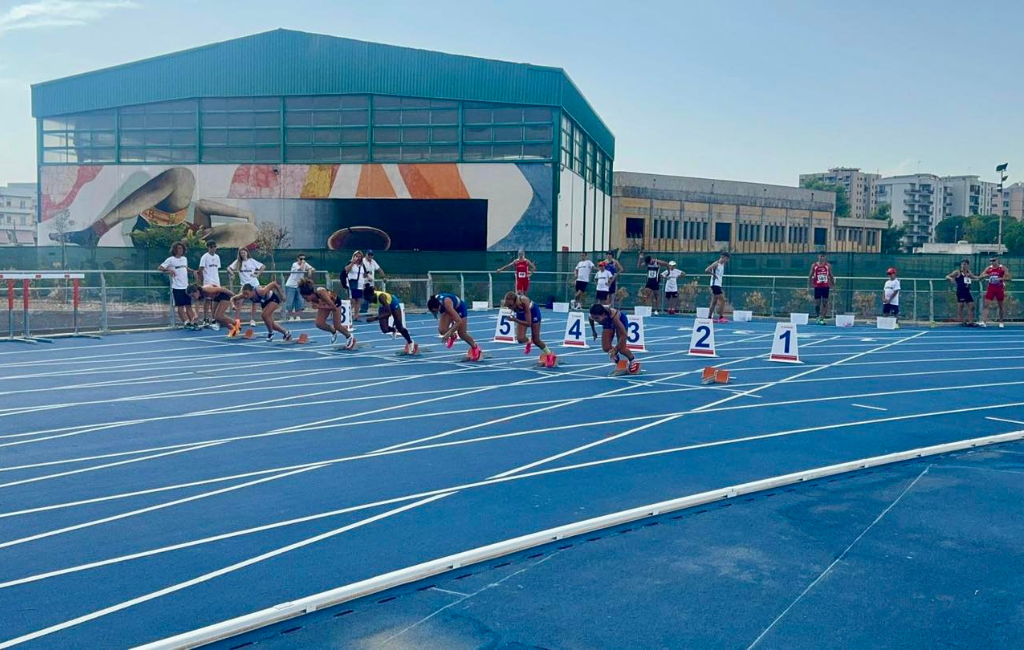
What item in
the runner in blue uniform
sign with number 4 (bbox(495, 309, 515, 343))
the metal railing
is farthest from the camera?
the metal railing

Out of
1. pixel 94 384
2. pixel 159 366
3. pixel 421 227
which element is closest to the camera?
pixel 94 384

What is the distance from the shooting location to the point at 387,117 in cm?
4372

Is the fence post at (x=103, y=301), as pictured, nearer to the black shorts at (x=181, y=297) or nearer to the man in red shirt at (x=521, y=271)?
the black shorts at (x=181, y=297)

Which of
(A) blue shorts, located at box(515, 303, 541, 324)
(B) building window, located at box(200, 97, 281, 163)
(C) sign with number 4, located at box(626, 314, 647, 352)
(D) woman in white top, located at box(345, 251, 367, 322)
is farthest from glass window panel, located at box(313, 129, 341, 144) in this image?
(A) blue shorts, located at box(515, 303, 541, 324)

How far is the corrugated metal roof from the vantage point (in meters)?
42.8

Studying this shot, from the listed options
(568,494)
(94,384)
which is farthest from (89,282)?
(568,494)

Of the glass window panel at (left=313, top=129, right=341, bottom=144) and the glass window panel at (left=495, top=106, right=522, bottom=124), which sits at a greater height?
the glass window panel at (left=495, top=106, right=522, bottom=124)

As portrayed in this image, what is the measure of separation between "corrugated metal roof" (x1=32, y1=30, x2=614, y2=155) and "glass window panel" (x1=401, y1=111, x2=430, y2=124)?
2.59ft

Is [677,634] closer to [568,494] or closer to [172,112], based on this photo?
[568,494]

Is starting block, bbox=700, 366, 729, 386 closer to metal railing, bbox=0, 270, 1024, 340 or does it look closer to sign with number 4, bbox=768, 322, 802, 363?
sign with number 4, bbox=768, 322, 802, 363

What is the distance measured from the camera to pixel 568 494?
28.9 ft

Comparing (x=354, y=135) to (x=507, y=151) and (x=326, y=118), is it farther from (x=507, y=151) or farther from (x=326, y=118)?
(x=507, y=151)

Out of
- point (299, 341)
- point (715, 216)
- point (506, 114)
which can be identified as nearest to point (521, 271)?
point (299, 341)

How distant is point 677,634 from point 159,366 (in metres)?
13.6
